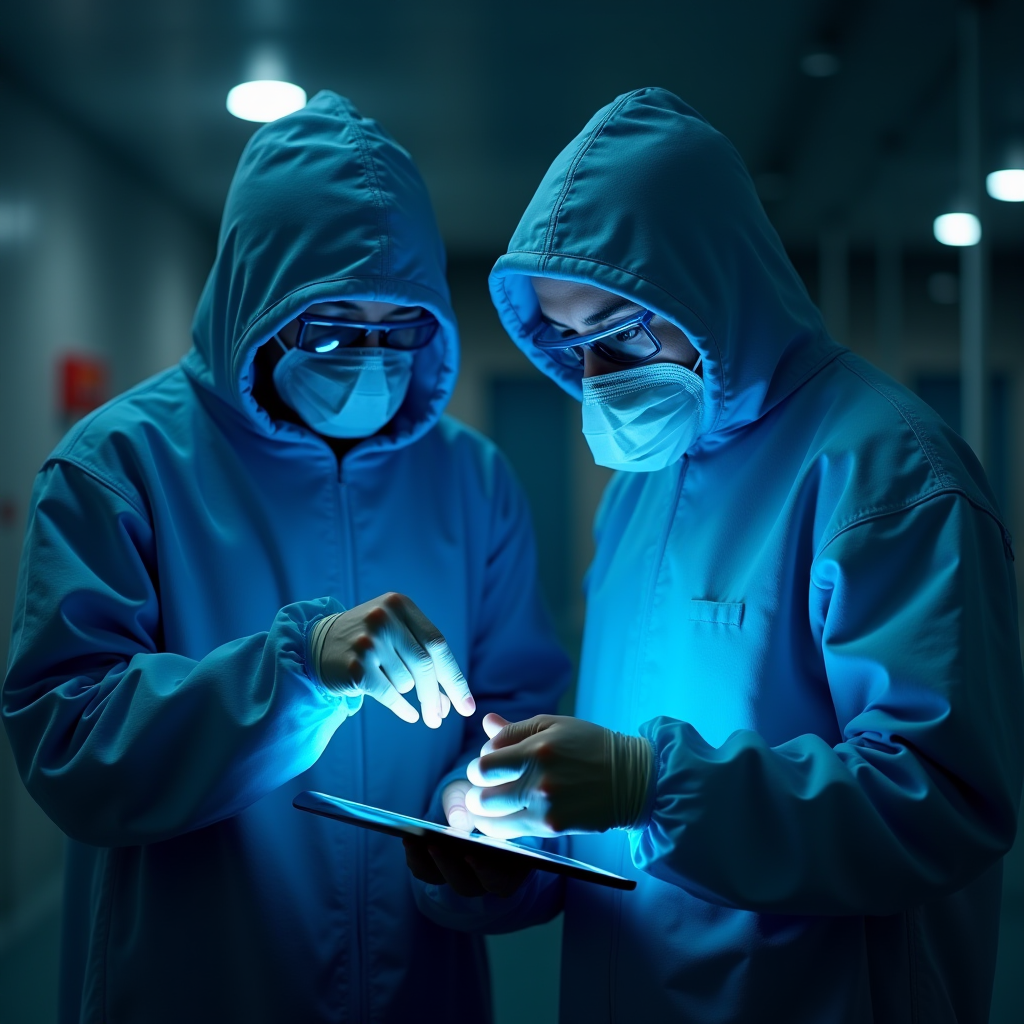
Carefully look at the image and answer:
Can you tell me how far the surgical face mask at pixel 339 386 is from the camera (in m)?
1.41

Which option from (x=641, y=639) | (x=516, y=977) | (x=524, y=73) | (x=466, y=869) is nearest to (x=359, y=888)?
(x=466, y=869)

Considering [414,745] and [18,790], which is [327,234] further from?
A: [18,790]

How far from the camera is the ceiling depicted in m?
3.11

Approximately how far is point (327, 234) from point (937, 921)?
1.20 metres

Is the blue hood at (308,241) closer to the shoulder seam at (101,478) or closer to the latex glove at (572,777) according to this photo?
the shoulder seam at (101,478)

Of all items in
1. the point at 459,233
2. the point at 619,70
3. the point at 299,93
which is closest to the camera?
the point at 299,93

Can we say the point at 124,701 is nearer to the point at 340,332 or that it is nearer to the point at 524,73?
the point at 340,332

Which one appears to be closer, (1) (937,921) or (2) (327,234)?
(1) (937,921)

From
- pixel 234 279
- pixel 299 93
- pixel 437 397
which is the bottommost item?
pixel 437 397

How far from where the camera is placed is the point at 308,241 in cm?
136

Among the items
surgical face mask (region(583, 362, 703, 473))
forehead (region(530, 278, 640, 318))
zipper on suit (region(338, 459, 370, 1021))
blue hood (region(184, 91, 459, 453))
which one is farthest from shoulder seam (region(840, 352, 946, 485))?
zipper on suit (region(338, 459, 370, 1021))

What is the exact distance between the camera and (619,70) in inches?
146

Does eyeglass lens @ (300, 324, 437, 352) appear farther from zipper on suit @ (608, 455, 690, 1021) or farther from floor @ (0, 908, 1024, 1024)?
floor @ (0, 908, 1024, 1024)

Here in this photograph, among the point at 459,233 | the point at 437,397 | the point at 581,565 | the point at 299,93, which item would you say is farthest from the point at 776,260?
the point at 581,565
